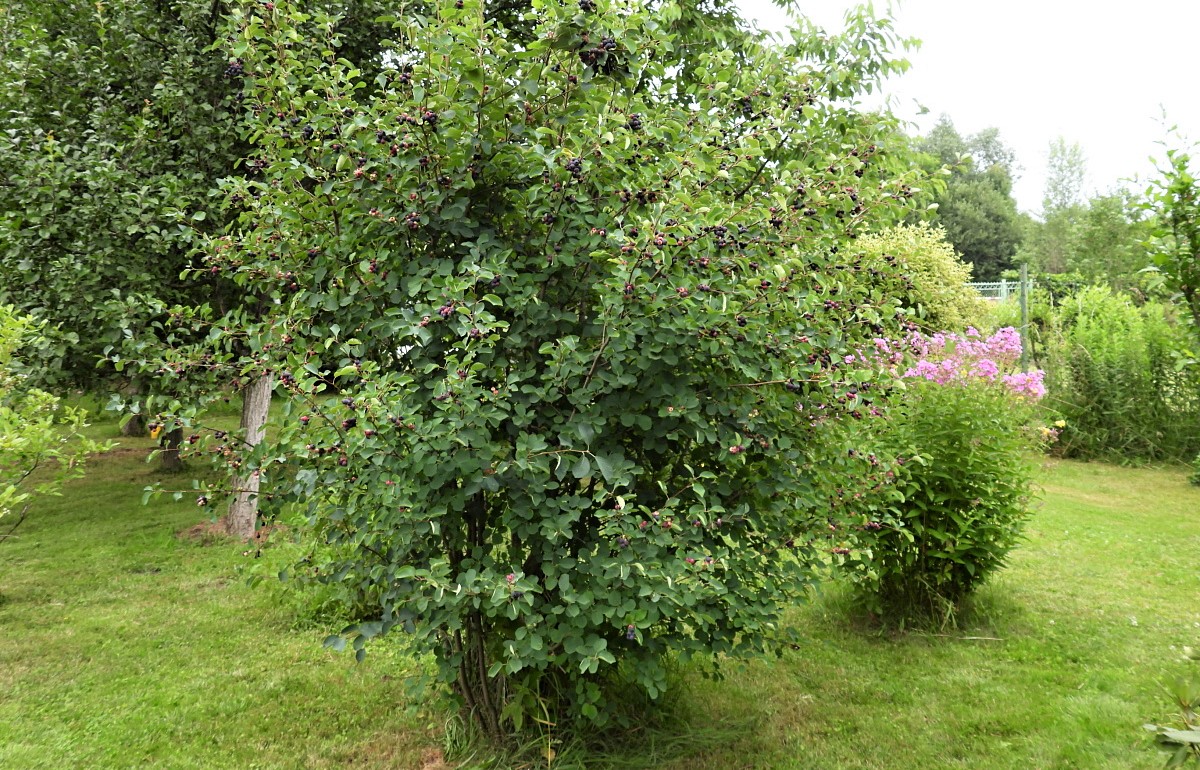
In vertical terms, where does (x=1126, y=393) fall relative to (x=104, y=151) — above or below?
below

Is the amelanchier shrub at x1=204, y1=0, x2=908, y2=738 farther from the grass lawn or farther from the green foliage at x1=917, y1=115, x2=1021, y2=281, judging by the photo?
the green foliage at x1=917, y1=115, x2=1021, y2=281

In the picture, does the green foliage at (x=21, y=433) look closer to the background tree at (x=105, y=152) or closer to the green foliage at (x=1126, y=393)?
the background tree at (x=105, y=152)

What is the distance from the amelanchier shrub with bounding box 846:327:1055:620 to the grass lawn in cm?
30

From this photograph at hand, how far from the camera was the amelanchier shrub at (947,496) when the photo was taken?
4895mm

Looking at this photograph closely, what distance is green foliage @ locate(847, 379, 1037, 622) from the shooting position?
4.89 m

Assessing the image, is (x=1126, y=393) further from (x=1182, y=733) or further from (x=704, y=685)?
(x=1182, y=733)

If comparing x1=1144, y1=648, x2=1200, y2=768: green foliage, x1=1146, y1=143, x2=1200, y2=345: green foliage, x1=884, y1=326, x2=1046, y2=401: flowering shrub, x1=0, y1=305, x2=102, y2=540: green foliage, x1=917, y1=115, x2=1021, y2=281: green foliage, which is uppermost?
x1=917, y1=115, x2=1021, y2=281: green foliage

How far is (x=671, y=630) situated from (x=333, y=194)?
222cm

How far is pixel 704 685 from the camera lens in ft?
14.4

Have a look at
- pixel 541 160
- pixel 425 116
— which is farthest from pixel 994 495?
pixel 425 116

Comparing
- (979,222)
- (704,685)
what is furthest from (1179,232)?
(979,222)

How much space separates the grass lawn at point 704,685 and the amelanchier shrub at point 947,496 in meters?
0.30

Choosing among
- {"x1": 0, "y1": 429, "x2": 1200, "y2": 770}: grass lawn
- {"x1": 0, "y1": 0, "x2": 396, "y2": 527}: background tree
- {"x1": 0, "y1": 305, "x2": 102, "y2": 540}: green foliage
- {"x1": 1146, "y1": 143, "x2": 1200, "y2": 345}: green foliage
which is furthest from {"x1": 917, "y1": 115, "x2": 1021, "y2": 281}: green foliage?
{"x1": 0, "y1": 305, "x2": 102, "y2": 540}: green foliage

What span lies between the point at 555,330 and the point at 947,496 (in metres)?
3.03
